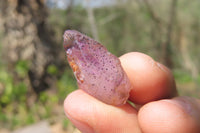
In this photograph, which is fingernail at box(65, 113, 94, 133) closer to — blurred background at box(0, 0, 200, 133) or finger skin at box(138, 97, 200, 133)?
finger skin at box(138, 97, 200, 133)

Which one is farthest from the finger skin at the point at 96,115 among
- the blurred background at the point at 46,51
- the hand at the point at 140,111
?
the blurred background at the point at 46,51

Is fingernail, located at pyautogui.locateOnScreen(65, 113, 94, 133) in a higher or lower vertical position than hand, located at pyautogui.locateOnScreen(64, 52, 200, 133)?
lower

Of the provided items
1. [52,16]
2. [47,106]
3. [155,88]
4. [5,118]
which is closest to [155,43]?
[52,16]

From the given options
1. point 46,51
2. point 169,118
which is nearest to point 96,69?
point 169,118

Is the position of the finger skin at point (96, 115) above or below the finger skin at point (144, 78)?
below

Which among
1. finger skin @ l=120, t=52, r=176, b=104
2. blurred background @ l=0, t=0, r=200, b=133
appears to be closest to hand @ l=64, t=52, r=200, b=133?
finger skin @ l=120, t=52, r=176, b=104

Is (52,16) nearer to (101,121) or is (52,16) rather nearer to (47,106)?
(47,106)

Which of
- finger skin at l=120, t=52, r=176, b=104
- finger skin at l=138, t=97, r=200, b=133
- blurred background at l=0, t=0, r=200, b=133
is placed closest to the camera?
finger skin at l=138, t=97, r=200, b=133

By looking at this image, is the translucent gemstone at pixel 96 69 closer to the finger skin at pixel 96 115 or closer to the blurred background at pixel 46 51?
the finger skin at pixel 96 115
